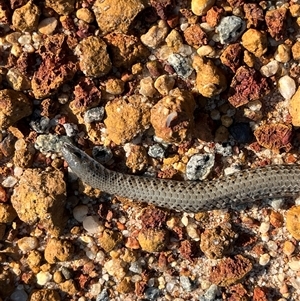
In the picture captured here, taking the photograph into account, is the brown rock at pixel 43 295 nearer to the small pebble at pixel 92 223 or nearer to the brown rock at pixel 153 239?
the small pebble at pixel 92 223

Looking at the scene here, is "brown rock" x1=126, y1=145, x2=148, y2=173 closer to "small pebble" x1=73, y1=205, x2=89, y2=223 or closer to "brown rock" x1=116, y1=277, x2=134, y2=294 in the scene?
"small pebble" x1=73, y1=205, x2=89, y2=223

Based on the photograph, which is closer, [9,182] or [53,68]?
[53,68]

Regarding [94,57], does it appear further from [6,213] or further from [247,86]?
[6,213]

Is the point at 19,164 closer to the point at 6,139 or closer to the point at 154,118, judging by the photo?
the point at 6,139

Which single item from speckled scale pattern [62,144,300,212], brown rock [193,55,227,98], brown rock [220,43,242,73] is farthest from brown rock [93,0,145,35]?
speckled scale pattern [62,144,300,212]

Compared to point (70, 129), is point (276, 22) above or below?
above

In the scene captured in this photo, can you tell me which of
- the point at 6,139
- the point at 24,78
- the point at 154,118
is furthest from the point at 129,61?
the point at 6,139

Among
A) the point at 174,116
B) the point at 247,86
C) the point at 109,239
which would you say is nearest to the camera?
the point at 174,116

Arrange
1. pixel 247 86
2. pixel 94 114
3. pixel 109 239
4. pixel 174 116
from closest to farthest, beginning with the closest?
pixel 174 116, pixel 247 86, pixel 94 114, pixel 109 239

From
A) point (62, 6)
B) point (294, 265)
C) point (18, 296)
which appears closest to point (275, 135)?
point (294, 265)
